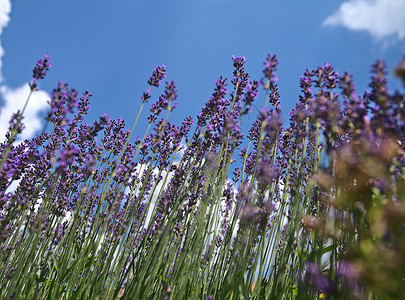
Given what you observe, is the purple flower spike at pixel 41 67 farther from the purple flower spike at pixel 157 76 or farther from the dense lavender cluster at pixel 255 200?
the purple flower spike at pixel 157 76

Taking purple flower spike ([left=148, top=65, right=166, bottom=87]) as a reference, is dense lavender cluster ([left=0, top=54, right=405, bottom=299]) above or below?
below

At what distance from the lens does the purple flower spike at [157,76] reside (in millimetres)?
2842

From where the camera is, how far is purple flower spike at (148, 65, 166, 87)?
284cm

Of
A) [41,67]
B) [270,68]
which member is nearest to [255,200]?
[270,68]

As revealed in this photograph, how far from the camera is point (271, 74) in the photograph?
220 cm

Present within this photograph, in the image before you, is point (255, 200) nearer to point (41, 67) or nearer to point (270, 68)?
point (270, 68)

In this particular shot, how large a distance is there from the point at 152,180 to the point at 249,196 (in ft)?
8.39

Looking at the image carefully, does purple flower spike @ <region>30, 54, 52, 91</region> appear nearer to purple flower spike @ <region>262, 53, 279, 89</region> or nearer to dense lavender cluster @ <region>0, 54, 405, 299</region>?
dense lavender cluster @ <region>0, 54, 405, 299</region>

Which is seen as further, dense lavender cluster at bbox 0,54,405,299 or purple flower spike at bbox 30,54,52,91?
purple flower spike at bbox 30,54,52,91

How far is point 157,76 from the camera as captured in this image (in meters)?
2.85

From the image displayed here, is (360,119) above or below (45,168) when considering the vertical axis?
above

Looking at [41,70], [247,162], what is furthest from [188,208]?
[41,70]

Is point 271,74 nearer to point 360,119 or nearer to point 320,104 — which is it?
point 320,104

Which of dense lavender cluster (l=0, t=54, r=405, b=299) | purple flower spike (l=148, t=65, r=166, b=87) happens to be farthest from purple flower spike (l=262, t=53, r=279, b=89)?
purple flower spike (l=148, t=65, r=166, b=87)
